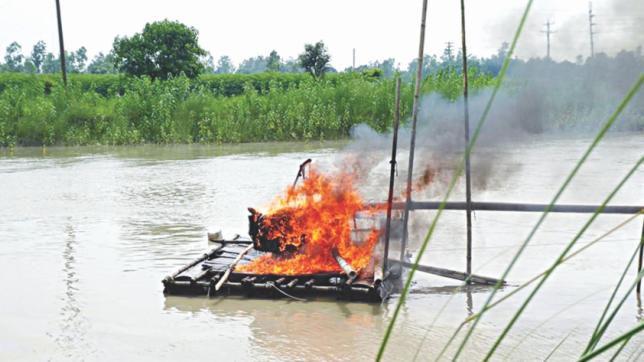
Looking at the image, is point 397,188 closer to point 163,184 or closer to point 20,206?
point 20,206

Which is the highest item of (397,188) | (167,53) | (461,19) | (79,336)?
(167,53)

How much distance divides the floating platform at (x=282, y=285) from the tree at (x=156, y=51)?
33347 mm

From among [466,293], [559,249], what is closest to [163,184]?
[559,249]

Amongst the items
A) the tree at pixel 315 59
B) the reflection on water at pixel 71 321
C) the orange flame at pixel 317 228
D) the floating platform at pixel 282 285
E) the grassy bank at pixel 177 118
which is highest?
the tree at pixel 315 59

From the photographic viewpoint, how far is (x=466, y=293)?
7301 millimetres

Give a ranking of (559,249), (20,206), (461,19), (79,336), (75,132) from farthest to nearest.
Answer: (75,132), (20,206), (559,249), (461,19), (79,336)

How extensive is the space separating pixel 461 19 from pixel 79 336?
4.06 meters

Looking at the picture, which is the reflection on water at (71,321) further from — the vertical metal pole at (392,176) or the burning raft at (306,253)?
the vertical metal pole at (392,176)

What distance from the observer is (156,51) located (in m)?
39.7

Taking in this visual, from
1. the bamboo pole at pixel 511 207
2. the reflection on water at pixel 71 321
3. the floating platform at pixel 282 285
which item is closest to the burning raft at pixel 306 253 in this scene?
the floating platform at pixel 282 285

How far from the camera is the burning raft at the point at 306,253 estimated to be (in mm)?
6930

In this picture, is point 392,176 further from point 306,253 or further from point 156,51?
point 156,51

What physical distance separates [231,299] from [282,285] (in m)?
0.49

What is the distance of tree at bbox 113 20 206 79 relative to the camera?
3953 centimetres
